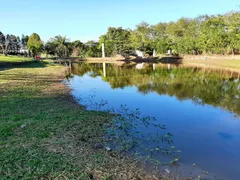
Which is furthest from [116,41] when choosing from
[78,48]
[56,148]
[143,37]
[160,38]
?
[56,148]

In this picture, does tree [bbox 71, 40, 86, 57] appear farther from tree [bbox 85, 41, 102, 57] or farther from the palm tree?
the palm tree

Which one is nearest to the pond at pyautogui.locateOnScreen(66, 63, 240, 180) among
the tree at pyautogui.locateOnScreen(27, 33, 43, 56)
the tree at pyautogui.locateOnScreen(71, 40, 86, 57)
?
the tree at pyautogui.locateOnScreen(27, 33, 43, 56)

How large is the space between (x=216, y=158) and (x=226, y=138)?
160cm

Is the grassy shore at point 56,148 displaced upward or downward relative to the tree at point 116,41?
downward

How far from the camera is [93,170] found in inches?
165

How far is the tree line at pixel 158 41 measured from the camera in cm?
4475

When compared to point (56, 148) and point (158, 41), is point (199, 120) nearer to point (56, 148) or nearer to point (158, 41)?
point (56, 148)

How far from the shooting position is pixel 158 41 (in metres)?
Answer: 60.3

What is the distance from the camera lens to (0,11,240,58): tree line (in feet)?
147

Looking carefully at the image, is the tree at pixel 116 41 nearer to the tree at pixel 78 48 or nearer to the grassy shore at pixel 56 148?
the tree at pixel 78 48

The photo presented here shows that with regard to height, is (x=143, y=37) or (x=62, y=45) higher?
(x=143, y=37)

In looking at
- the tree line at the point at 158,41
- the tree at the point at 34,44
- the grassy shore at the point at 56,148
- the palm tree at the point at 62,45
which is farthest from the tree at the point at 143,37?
the grassy shore at the point at 56,148

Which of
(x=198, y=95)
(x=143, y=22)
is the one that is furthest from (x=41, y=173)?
(x=143, y=22)

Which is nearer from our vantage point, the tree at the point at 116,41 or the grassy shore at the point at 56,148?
the grassy shore at the point at 56,148
